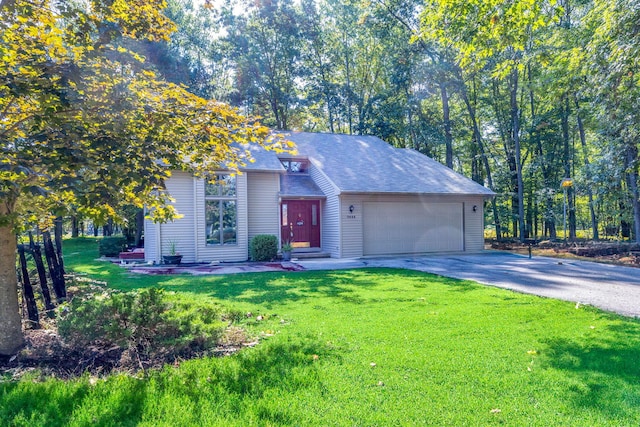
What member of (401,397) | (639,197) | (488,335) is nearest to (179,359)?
(401,397)

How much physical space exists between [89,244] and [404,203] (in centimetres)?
2010

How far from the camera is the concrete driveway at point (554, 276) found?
6743 mm

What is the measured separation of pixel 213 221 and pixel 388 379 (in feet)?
35.6

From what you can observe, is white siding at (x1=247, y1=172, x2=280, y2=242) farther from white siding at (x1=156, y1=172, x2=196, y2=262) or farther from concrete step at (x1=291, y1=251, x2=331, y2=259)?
white siding at (x1=156, y1=172, x2=196, y2=262)

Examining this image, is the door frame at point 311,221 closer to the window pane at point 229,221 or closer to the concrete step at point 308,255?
the concrete step at point 308,255

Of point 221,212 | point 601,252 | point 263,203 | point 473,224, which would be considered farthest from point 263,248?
point 601,252

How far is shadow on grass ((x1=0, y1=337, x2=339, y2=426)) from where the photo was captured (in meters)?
2.62

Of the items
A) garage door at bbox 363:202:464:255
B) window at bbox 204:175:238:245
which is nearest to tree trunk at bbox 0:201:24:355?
window at bbox 204:175:238:245

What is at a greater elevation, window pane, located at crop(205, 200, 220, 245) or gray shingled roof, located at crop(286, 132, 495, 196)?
gray shingled roof, located at crop(286, 132, 495, 196)

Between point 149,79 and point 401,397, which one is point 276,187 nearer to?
point 149,79

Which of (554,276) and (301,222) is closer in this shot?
(554,276)

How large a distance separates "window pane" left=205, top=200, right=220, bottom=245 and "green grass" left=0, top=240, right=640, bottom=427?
831 cm

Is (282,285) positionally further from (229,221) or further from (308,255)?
(308,255)

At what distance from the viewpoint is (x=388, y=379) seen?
3199mm
